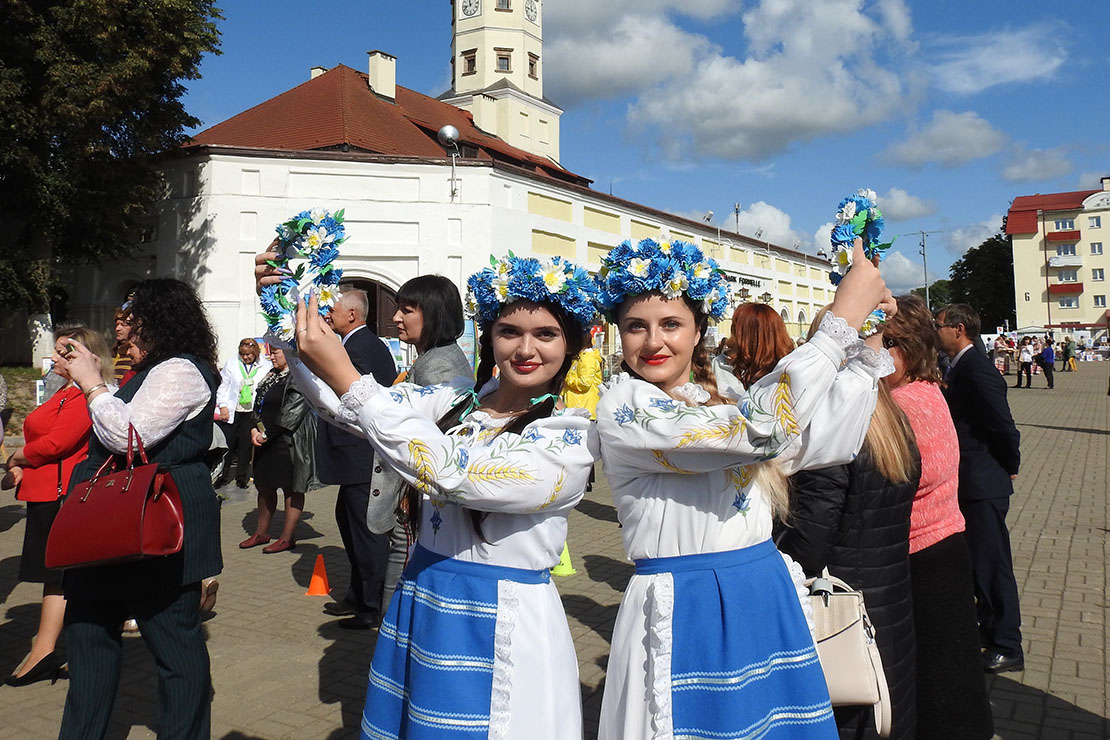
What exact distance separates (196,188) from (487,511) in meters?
22.2

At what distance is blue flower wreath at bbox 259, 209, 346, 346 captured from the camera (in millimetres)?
2037

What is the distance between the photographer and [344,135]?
84.8 feet

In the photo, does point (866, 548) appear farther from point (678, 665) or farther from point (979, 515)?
point (979, 515)

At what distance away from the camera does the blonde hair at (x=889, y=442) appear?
115 inches

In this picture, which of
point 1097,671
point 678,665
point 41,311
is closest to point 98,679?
→ point 678,665

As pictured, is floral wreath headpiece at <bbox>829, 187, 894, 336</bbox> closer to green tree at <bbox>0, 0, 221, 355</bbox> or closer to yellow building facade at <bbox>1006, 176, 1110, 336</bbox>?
green tree at <bbox>0, 0, 221, 355</bbox>

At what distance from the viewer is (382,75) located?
3262 cm

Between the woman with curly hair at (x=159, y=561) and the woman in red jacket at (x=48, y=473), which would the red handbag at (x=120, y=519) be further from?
the woman in red jacket at (x=48, y=473)

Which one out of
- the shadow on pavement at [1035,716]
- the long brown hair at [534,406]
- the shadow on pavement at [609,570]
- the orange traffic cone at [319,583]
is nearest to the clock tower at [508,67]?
the shadow on pavement at [609,570]

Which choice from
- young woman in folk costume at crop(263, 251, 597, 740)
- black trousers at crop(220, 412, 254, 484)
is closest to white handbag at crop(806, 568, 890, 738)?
young woman in folk costume at crop(263, 251, 597, 740)

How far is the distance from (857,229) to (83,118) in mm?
21192

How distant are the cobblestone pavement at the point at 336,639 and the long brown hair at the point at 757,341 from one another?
1.99 meters

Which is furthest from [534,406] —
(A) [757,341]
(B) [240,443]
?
(B) [240,443]

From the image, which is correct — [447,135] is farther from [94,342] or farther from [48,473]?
[94,342]
